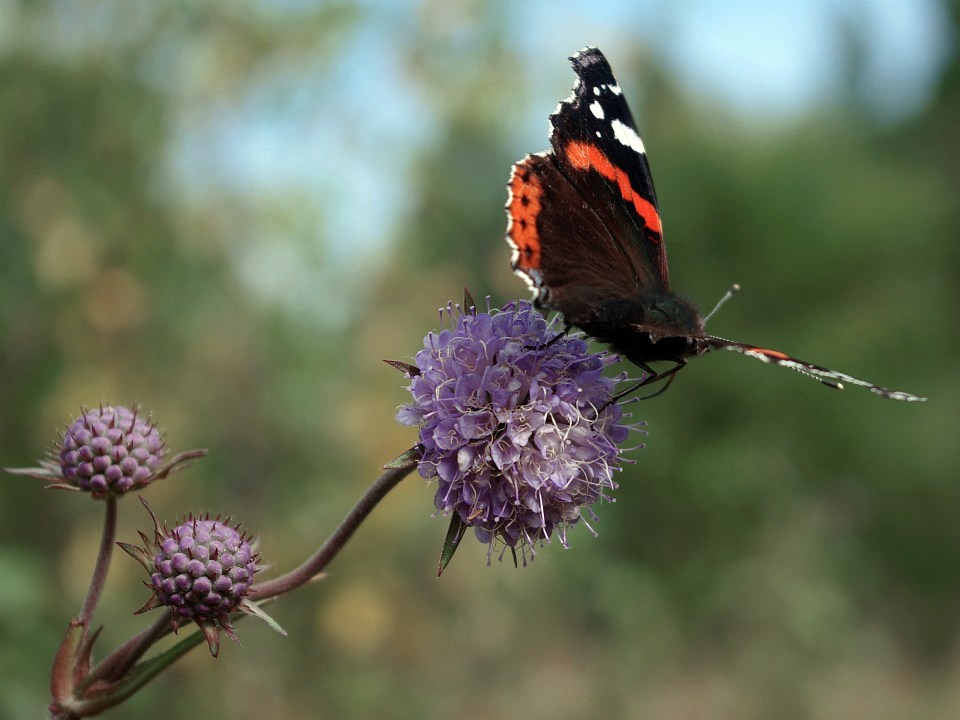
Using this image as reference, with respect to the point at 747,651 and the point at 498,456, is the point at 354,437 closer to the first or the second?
the point at 747,651

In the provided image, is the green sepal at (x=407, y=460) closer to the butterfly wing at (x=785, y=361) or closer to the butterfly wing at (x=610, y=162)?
the butterfly wing at (x=785, y=361)

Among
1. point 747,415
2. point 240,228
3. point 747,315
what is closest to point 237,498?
point 240,228

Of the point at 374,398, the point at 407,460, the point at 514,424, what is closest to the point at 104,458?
the point at 407,460

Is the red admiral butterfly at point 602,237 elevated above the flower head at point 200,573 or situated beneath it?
elevated above

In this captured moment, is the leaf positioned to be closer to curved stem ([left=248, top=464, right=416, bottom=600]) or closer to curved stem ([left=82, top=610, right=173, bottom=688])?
curved stem ([left=248, top=464, right=416, bottom=600])

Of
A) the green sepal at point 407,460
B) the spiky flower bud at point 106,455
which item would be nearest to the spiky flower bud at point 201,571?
the spiky flower bud at point 106,455
